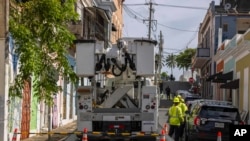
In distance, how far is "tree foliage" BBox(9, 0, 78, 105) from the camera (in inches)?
506

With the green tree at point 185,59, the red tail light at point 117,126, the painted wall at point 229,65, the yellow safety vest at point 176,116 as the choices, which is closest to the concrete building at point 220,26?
the painted wall at point 229,65

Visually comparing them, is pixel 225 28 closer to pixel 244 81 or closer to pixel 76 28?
pixel 244 81

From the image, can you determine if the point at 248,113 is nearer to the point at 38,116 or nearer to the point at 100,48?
the point at 38,116

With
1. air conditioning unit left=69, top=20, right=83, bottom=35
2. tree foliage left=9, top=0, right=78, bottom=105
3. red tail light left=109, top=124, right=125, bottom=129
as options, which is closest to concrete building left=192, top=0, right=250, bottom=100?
air conditioning unit left=69, top=20, right=83, bottom=35

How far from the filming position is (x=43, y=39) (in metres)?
13.3

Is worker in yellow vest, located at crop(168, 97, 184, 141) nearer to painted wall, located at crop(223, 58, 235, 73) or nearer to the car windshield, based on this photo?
the car windshield

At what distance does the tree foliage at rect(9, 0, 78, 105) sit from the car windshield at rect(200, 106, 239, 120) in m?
6.34

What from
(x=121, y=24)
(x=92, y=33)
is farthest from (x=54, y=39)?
(x=121, y=24)

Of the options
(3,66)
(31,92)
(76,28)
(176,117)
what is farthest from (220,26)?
(3,66)

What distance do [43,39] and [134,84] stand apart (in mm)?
4804

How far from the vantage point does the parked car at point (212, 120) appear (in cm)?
1839

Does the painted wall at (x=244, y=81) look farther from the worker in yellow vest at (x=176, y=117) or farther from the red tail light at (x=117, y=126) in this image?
the red tail light at (x=117, y=126)

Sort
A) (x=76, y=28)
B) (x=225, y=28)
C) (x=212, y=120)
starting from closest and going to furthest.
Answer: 1. (x=212, y=120)
2. (x=76, y=28)
3. (x=225, y=28)

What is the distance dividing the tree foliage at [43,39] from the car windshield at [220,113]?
634 cm
